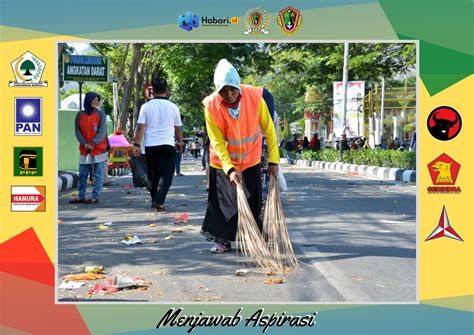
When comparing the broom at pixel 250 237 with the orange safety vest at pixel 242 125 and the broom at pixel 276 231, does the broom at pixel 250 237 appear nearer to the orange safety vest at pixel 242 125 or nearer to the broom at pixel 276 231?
the broom at pixel 276 231

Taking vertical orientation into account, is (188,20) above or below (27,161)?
above

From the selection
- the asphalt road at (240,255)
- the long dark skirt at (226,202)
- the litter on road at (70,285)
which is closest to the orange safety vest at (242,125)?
the long dark skirt at (226,202)

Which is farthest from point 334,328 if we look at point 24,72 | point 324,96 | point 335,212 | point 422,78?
point 324,96

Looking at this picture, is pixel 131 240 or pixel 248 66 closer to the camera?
pixel 131 240

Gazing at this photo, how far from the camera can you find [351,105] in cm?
2902

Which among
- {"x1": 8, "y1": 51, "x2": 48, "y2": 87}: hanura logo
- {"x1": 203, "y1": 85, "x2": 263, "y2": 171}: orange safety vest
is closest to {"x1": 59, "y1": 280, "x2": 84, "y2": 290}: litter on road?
{"x1": 203, "y1": 85, "x2": 263, "y2": 171}: orange safety vest

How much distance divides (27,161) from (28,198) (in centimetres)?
16

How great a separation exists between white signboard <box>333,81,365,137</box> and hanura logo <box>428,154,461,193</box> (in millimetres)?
23538

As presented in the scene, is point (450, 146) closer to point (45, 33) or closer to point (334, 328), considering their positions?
point (334, 328)

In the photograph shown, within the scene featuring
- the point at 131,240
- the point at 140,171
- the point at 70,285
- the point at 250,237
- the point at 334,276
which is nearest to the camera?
the point at 70,285

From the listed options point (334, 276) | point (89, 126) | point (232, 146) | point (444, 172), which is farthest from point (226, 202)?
point (89, 126)

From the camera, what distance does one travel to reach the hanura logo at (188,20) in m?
3.29

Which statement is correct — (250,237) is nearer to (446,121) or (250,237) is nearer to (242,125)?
(242,125)

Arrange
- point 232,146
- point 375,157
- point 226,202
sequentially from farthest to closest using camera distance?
point 375,157
point 226,202
point 232,146
